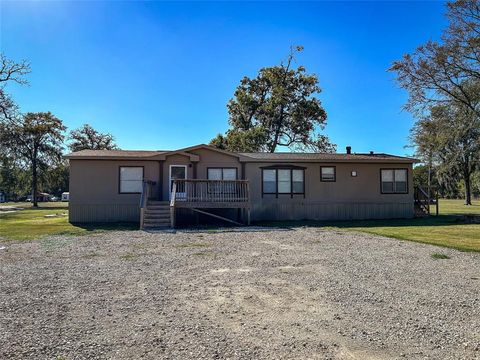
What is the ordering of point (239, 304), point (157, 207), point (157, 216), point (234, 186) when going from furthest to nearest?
1. point (234, 186)
2. point (157, 207)
3. point (157, 216)
4. point (239, 304)

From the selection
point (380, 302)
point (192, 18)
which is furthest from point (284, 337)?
point (192, 18)

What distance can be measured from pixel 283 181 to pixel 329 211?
109 inches

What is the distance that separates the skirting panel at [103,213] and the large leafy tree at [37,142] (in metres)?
21.7

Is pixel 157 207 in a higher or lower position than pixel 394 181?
lower

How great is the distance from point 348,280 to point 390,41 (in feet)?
51.0

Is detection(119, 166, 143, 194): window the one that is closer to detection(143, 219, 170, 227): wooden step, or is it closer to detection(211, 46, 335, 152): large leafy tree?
detection(143, 219, 170, 227): wooden step

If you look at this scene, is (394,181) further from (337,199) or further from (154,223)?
(154,223)

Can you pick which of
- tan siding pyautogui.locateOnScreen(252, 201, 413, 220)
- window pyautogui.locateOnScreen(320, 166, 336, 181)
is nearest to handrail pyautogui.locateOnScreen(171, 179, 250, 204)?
tan siding pyautogui.locateOnScreen(252, 201, 413, 220)

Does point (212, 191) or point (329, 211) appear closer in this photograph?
point (212, 191)

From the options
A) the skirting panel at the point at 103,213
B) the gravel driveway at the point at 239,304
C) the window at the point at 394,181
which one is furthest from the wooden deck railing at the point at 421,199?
the skirting panel at the point at 103,213

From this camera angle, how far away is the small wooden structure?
50.0 ft

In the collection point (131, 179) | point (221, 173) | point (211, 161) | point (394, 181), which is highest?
point (211, 161)

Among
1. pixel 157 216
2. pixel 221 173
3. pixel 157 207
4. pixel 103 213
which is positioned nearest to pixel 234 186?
pixel 221 173

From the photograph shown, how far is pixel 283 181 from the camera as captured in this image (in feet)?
59.6
